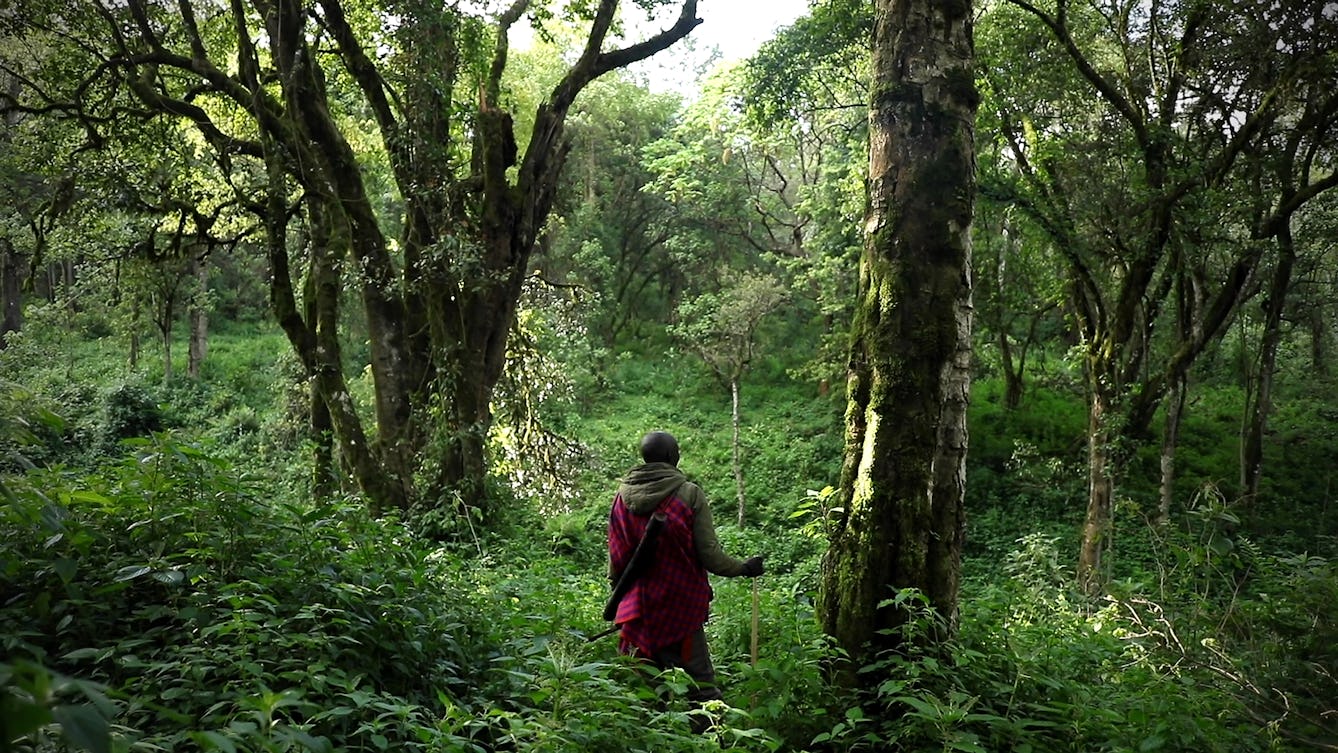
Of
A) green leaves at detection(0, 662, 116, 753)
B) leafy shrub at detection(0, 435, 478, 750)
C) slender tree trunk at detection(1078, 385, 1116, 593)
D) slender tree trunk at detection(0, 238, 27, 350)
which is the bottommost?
slender tree trunk at detection(1078, 385, 1116, 593)

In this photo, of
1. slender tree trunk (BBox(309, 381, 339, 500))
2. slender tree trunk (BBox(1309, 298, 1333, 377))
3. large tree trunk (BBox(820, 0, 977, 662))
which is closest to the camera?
large tree trunk (BBox(820, 0, 977, 662))

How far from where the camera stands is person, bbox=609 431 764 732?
463cm

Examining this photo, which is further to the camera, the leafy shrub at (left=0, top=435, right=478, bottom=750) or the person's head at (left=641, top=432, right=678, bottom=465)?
the person's head at (left=641, top=432, right=678, bottom=465)

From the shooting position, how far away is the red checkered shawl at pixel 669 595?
462 cm

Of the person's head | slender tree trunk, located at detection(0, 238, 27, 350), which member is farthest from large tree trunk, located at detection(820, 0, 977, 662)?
slender tree trunk, located at detection(0, 238, 27, 350)

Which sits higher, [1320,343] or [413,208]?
[413,208]

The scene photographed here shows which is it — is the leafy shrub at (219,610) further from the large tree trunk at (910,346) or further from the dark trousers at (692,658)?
the large tree trunk at (910,346)

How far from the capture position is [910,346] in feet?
13.9

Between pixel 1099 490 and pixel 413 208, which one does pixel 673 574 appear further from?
pixel 1099 490

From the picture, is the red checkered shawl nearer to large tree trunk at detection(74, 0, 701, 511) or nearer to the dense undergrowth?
the dense undergrowth

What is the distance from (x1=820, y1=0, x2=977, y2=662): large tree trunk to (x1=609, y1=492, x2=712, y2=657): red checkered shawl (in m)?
0.75

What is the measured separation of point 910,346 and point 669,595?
1.89 metres

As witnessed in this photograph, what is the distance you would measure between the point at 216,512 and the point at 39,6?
970 centimetres

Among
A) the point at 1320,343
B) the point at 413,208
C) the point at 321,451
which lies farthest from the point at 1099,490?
the point at 1320,343
